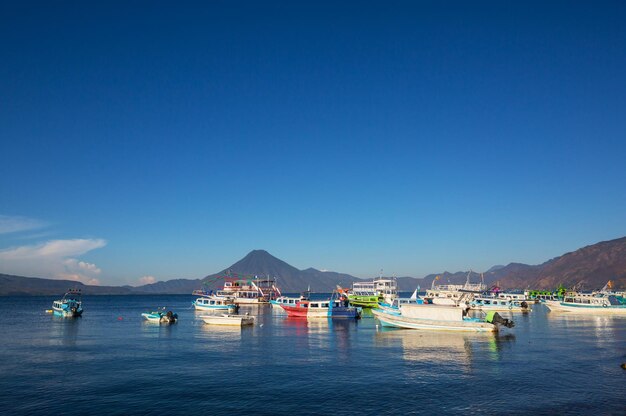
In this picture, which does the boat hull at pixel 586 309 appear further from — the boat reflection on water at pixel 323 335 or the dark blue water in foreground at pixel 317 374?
the boat reflection on water at pixel 323 335

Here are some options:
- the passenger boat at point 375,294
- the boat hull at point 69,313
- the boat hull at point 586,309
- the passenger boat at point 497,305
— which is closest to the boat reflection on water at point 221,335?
the boat hull at point 69,313

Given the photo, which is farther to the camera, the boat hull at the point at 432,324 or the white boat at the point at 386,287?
the white boat at the point at 386,287

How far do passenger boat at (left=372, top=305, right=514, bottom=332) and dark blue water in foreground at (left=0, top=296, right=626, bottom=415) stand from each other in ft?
9.13

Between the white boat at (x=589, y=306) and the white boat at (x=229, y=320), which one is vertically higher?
the white boat at (x=229, y=320)

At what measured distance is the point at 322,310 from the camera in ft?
337

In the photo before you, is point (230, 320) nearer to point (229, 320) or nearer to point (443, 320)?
point (229, 320)

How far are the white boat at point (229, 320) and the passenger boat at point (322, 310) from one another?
69.9 feet

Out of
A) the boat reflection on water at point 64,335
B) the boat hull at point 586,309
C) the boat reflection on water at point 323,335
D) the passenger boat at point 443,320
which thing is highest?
the passenger boat at point 443,320

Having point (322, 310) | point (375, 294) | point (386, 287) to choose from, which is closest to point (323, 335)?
point (322, 310)

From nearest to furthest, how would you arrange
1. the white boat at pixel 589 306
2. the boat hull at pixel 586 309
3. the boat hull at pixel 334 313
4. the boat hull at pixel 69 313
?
the boat hull at pixel 334 313 < the boat hull at pixel 69 313 < the boat hull at pixel 586 309 < the white boat at pixel 589 306

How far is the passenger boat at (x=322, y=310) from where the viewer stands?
101812mm

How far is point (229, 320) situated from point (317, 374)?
47.7 metres

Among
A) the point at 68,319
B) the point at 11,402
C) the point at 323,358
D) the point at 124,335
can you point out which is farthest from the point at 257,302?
the point at 11,402

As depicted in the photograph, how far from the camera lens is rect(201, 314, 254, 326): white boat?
8362 centimetres
